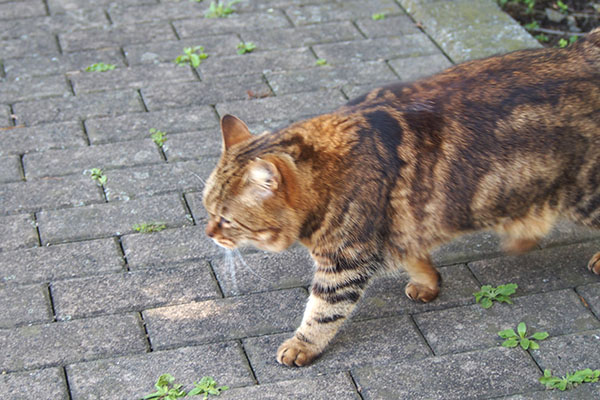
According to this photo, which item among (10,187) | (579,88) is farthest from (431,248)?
(10,187)

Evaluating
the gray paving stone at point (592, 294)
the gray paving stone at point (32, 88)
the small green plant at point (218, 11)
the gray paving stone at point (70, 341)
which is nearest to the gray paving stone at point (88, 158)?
the gray paving stone at point (32, 88)

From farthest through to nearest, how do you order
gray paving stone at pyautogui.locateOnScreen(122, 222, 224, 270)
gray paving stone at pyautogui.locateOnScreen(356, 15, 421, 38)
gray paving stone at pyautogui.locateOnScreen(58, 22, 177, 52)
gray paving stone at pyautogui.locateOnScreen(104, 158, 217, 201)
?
gray paving stone at pyautogui.locateOnScreen(356, 15, 421, 38) < gray paving stone at pyautogui.locateOnScreen(58, 22, 177, 52) < gray paving stone at pyautogui.locateOnScreen(104, 158, 217, 201) < gray paving stone at pyautogui.locateOnScreen(122, 222, 224, 270)

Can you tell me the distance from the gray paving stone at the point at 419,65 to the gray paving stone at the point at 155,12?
5.67ft

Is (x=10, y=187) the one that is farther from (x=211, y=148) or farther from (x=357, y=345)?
(x=357, y=345)

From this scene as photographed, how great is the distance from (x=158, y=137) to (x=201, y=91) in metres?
0.63

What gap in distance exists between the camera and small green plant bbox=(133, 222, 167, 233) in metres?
3.92

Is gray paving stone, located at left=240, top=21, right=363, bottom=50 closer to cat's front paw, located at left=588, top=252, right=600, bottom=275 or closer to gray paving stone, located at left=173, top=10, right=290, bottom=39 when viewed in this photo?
gray paving stone, located at left=173, top=10, right=290, bottom=39

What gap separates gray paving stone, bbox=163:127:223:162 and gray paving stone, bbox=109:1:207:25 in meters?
1.70

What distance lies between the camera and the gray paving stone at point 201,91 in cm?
496

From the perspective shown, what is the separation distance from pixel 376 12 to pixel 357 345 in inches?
138

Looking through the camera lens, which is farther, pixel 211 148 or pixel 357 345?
pixel 211 148

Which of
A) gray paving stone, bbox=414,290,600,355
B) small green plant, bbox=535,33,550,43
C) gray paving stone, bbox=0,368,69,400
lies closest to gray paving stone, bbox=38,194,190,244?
gray paving stone, bbox=0,368,69,400

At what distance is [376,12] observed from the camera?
19.8ft

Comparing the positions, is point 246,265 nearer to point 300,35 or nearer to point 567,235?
point 567,235
